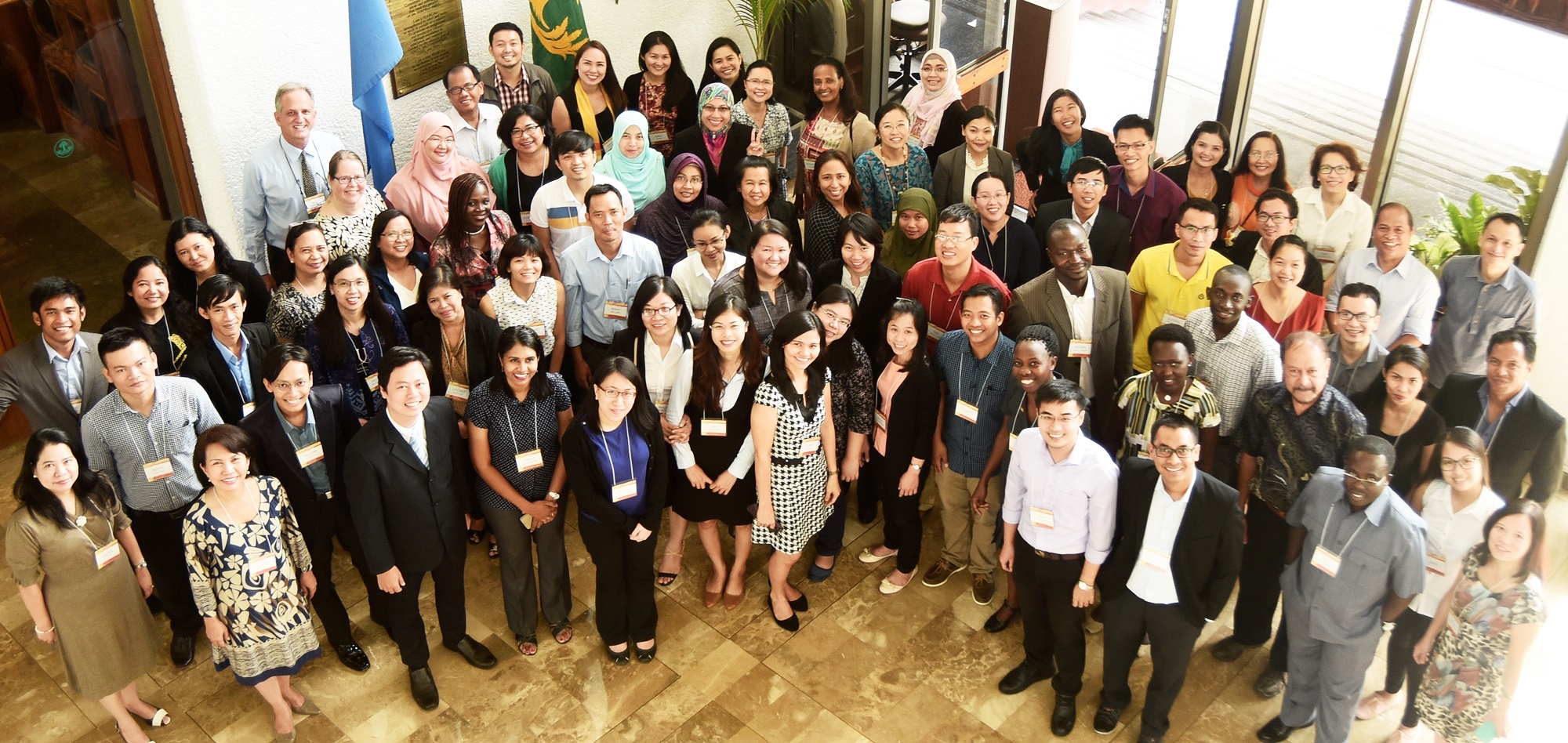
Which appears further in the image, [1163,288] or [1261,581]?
[1163,288]

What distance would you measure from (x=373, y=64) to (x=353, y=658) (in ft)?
Result: 10.2

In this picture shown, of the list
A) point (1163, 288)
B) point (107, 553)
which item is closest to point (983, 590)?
point (1163, 288)

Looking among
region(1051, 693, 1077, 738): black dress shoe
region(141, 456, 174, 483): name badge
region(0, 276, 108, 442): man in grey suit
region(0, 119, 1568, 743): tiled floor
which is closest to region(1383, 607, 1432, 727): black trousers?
region(0, 119, 1568, 743): tiled floor

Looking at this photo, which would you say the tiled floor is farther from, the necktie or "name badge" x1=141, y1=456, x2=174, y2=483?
the necktie

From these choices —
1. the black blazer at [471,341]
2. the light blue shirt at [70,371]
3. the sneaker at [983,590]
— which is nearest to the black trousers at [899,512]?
the sneaker at [983,590]

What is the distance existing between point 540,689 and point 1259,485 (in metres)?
2.91

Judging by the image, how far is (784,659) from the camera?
515 cm

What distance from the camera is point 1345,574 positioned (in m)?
4.13

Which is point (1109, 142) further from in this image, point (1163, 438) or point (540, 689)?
point (540, 689)

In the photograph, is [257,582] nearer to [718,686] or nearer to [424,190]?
[718,686]

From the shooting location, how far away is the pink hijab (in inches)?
233

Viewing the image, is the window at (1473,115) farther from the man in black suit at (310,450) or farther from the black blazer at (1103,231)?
the man in black suit at (310,450)

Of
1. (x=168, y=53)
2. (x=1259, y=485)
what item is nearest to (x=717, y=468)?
(x=1259, y=485)

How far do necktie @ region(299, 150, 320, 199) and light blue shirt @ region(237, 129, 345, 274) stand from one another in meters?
0.01
